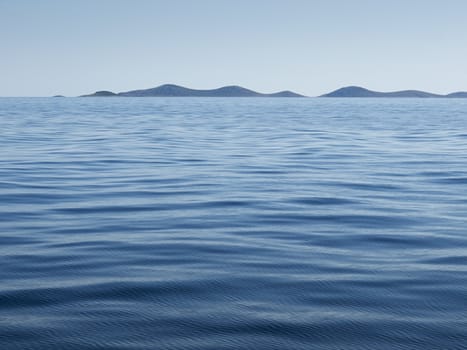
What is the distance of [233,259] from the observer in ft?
27.1

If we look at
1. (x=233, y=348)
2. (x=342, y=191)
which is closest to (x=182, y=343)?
(x=233, y=348)

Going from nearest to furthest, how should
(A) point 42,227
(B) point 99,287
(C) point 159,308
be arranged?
(C) point 159,308
(B) point 99,287
(A) point 42,227

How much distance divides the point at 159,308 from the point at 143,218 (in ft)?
16.1

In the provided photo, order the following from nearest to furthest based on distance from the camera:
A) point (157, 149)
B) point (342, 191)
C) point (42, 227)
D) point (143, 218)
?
point (42, 227), point (143, 218), point (342, 191), point (157, 149)

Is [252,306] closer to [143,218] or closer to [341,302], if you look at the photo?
[341,302]

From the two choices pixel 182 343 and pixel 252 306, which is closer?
pixel 182 343

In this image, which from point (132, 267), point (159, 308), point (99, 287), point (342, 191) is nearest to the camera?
point (159, 308)

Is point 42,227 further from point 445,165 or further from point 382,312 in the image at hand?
point 445,165

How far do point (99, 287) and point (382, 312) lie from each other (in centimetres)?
289

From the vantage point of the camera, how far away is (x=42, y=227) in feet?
33.3

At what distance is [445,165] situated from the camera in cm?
1991

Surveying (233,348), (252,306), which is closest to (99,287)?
(252,306)

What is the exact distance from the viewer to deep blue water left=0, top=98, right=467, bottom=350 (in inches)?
221

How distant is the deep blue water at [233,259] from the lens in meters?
5.61
